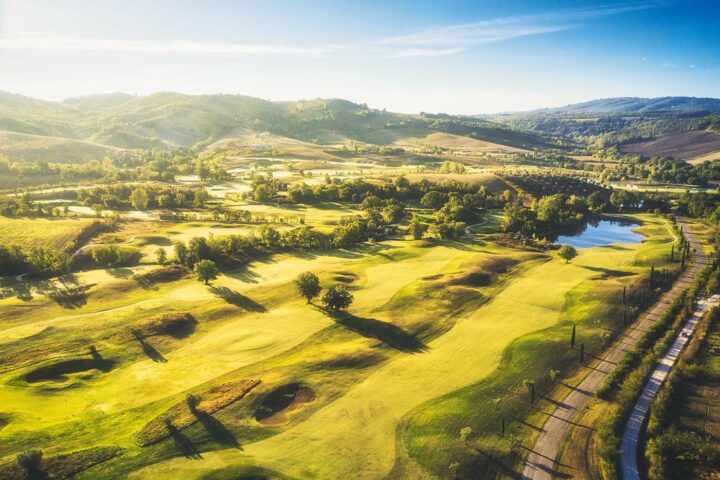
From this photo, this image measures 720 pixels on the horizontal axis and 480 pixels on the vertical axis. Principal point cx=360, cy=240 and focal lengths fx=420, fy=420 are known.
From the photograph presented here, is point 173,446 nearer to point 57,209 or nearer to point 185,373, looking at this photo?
point 185,373

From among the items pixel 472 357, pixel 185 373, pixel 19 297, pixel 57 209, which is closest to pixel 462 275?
pixel 472 357

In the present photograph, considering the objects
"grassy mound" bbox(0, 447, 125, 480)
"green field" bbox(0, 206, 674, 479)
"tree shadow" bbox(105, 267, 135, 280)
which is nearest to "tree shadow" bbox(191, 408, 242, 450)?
"green field" bbox(0, 206, 674, 479)

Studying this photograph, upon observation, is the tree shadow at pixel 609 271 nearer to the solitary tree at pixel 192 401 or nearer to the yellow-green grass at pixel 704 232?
the yellow-green grass at pixel 704 232

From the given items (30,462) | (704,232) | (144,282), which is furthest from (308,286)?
(704,232)

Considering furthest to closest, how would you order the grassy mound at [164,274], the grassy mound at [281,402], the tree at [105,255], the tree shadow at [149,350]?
the tree at [105,255] < the grassy mound at [164,274] < the tree shadow at [149,350] < the grassy mound at [281,402]

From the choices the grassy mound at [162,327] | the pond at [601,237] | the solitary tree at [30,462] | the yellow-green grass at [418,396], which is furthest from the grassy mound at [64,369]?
the pond at [601,237]

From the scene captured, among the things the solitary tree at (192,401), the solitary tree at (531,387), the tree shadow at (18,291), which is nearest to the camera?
the solitary tree at (192,401)

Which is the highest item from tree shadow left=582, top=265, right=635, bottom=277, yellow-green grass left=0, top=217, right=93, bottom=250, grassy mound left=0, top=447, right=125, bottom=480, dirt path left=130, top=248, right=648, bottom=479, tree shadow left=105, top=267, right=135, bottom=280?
yellow-green grass left=0, top=217, right=93, bottom=250

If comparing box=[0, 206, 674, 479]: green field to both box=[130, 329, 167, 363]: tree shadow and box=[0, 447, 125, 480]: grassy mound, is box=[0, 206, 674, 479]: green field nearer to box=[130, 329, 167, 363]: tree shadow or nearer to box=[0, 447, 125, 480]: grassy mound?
box=[130, 329, 167, 363]: tree shadow
